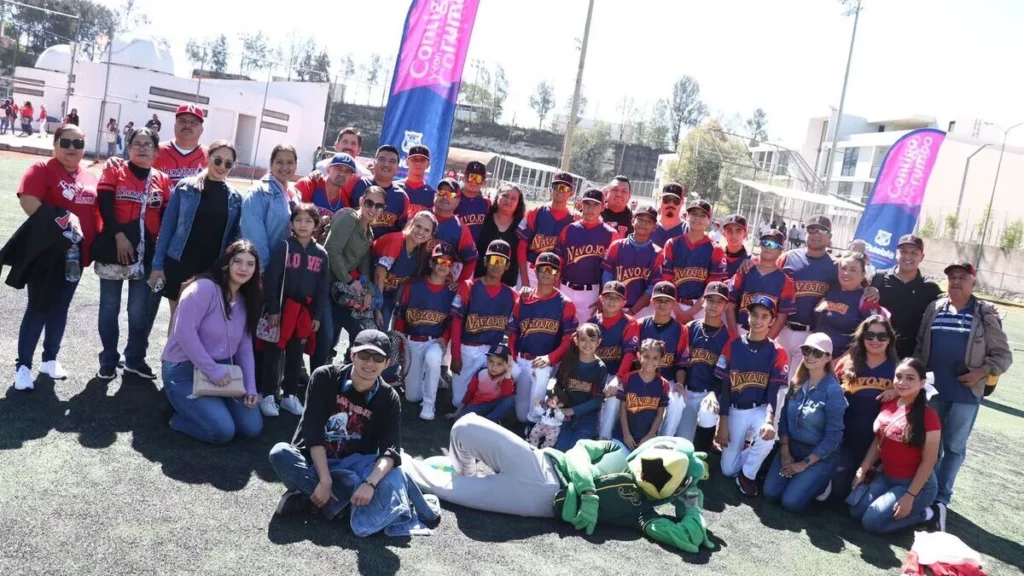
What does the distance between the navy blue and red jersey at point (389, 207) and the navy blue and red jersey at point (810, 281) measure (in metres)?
3.47

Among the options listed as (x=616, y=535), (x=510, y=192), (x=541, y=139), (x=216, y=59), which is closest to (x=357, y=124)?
(x=541, y=139)

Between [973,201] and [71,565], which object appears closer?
[71,565]

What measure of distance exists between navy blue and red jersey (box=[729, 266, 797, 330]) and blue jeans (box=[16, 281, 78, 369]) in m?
5.28

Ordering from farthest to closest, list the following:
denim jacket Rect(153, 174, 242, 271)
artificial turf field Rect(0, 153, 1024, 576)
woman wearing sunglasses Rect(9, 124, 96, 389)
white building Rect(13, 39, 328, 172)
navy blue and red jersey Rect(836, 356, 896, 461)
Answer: white building Rect(13, 39, 328, 172), navy blue and red jersey Rect(836, 356, 896, 461), denim jacket Rect(153, 174, 242, 271), woman wearing sunglasses Rect(9, 124, 96, 389), artificial turf field Rect(0, 153, 1024, 576)

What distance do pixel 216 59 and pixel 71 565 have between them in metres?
69.2

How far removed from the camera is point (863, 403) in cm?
559

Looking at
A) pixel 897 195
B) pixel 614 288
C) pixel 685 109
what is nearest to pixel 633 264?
pixel 614 288

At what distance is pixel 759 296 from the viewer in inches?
237

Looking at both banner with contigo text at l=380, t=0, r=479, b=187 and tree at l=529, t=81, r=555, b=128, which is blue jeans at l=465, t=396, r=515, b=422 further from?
tree at l=529, t=81, r=555, b=128

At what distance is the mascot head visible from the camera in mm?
4512

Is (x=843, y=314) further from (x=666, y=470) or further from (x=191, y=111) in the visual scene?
(x=191, y=111)

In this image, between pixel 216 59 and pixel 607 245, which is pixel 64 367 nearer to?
pixel 607 245

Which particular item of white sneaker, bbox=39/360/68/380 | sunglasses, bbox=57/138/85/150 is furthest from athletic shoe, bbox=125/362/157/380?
sunglasses, bbox=57/138/85/150

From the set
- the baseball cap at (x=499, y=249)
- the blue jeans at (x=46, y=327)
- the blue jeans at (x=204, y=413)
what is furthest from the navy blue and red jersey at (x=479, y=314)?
the blue jeans at (x=46, y=327)
